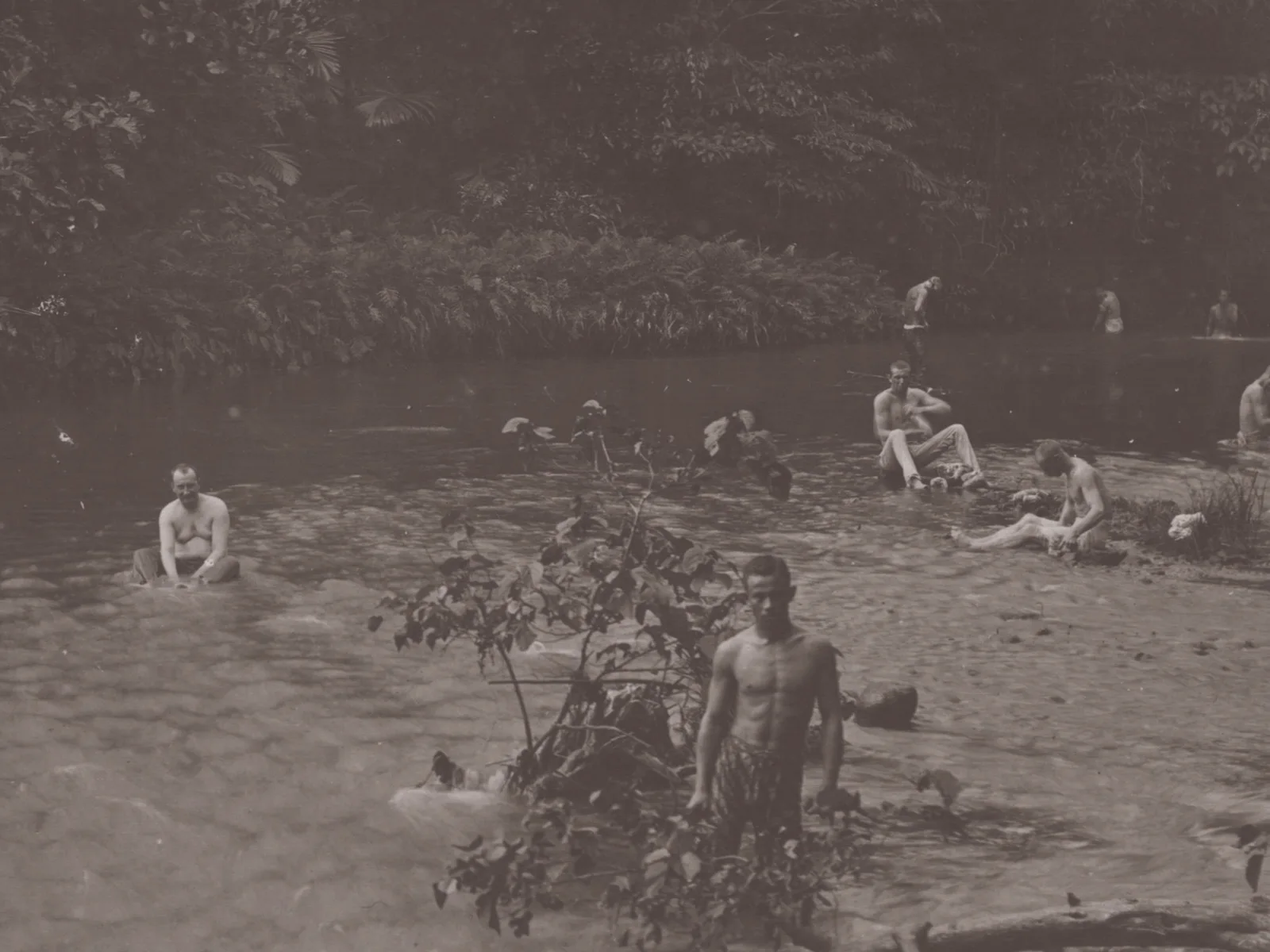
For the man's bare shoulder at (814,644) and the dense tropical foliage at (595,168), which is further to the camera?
the dense tropical foliage at (595,168)

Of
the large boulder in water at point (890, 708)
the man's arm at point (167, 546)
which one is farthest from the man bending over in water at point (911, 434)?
the large boulder in water at point (890, 708)

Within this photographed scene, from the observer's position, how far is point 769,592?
8.12m

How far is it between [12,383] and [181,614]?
13903 millimetres

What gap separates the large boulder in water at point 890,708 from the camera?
1170cm

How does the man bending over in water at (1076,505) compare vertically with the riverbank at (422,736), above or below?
above

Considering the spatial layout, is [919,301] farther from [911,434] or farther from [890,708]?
[890,708]

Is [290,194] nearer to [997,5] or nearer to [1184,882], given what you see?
[997,5]

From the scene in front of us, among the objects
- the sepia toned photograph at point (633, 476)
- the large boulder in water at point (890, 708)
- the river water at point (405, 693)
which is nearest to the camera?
the sepia toned photograph at point (633, 476)

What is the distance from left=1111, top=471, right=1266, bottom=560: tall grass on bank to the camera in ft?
56.5

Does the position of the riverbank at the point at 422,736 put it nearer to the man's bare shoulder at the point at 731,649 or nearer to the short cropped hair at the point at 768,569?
the man's bare shoulder at the point at 731,649

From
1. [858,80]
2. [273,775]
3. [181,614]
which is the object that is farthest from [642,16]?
[273,775]

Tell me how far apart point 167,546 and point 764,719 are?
360 inches

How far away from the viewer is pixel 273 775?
37.0ft

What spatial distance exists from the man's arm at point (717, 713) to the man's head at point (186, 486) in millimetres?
8827
